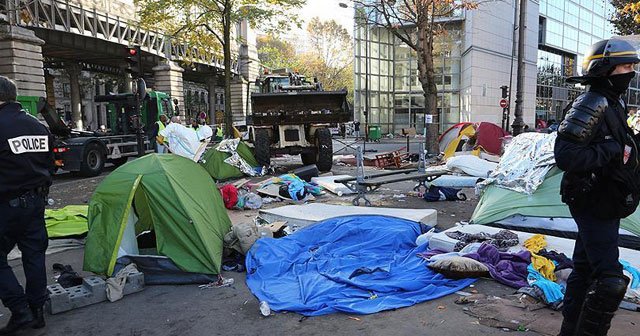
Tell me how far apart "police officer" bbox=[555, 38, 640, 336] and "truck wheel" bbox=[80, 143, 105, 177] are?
1362 cm

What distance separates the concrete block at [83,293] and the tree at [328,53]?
48447 millimetres

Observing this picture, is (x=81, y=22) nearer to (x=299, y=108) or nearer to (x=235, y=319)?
(x=299, y=108)

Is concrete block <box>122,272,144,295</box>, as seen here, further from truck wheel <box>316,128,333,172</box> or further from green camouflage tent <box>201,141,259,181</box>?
truck wheel <box>316,128,333,172</box>

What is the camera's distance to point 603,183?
2795 mm

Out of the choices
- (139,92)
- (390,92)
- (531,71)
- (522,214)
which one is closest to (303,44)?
(390,92)

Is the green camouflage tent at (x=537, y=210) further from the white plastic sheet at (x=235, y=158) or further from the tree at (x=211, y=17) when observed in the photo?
the tree at (x=211, y=17)

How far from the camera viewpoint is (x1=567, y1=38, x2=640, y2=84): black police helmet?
9.29 ft

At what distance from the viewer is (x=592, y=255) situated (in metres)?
2.82

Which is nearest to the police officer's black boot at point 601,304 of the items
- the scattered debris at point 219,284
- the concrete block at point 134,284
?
the scattered debris at point 219,284

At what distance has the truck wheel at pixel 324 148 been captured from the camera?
13.4 metres

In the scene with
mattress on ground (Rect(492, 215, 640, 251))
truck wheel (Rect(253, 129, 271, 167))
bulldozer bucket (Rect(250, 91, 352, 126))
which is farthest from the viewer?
bulldozer bucket (Rect(250, 91, 352, 126))

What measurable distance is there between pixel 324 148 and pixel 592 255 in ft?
35.3

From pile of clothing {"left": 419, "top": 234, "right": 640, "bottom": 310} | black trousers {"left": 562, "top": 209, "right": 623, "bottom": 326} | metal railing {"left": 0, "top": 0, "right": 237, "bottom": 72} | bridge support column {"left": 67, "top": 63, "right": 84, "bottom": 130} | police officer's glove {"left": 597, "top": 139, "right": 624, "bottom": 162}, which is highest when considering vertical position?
metal railing {"left": 0, "top": 0, "right": 237, "bottom": 72}

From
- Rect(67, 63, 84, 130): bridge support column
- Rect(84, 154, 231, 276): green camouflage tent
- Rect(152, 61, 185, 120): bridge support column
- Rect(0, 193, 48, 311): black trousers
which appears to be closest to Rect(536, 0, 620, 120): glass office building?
Rect(152, 61, 185, 120): bridge support column
